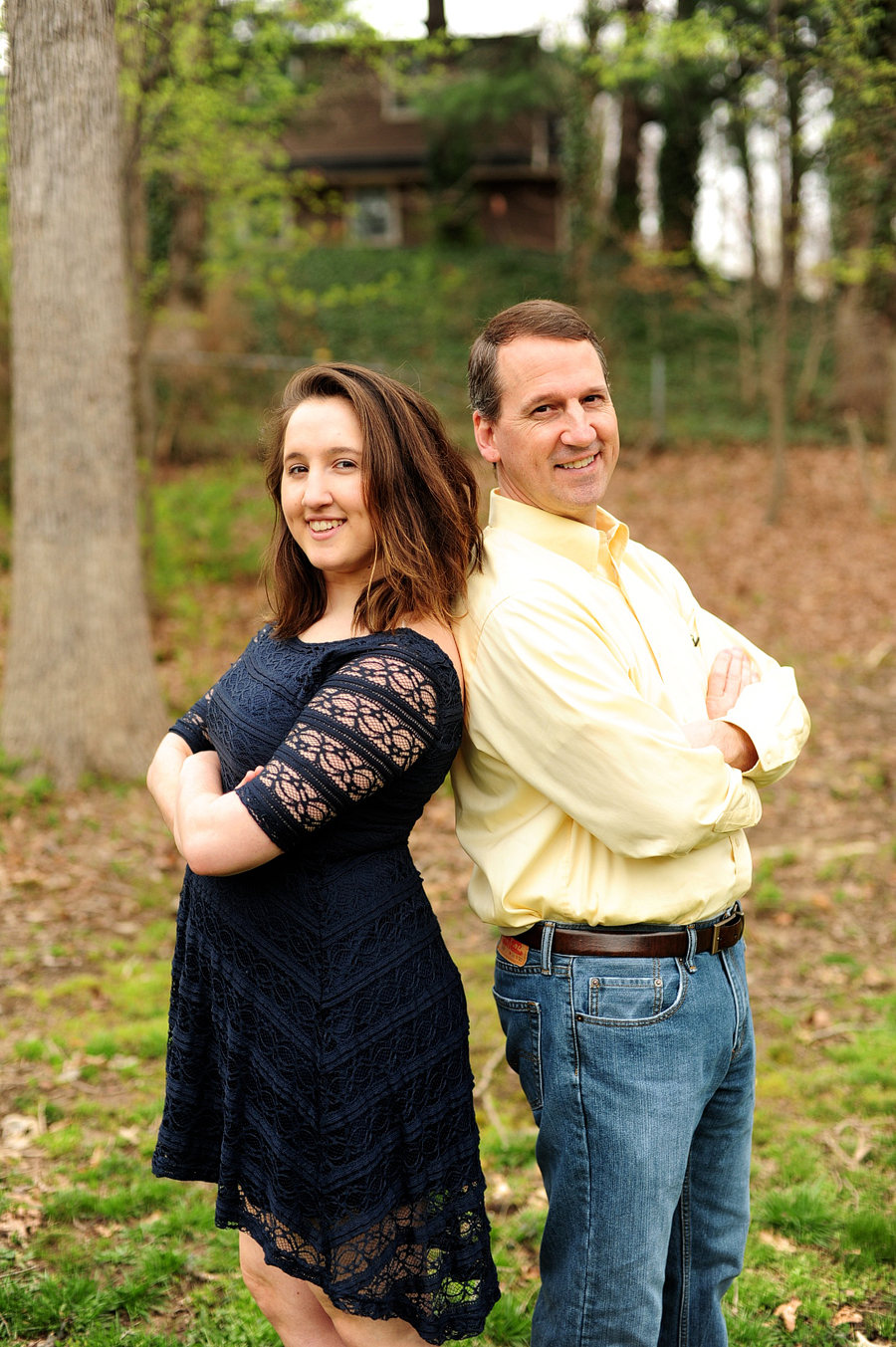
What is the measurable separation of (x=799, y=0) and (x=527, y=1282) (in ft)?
44.8

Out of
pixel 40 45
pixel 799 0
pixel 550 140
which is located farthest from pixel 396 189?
pixel 40 45

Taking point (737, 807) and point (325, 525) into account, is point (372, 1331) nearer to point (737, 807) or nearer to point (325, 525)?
point (737, 807)

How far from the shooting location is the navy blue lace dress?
6.15 feet

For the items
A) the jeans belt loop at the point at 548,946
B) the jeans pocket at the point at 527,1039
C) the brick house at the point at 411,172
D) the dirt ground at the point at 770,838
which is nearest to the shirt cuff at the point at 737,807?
the jeans belt loop at the point at 548,946

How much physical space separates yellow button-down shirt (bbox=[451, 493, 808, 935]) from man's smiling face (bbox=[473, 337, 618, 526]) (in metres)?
0.05

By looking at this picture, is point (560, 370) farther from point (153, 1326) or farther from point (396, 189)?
point (396, 189)

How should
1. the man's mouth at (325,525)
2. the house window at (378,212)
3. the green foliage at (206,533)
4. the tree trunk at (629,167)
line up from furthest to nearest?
the house window at (378,212), the tree trunk at (629,167), the green foliage at (206,533), the man's mouth at (325,525)

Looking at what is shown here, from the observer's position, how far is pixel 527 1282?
3018 millimetres

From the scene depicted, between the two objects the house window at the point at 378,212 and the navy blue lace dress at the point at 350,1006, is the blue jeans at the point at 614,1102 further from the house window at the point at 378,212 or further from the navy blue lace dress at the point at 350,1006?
the house window at the point at 378,212

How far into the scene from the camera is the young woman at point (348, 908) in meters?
1.89

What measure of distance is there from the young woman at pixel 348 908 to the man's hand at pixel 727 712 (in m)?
0.47

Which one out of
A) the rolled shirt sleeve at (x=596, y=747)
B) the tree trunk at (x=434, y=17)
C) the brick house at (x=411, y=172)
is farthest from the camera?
the brick house at (x=411, y=172)

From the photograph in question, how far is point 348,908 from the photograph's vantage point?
1966 mm

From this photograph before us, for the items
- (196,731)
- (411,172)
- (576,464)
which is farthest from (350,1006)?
(411,172)
